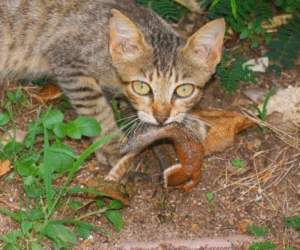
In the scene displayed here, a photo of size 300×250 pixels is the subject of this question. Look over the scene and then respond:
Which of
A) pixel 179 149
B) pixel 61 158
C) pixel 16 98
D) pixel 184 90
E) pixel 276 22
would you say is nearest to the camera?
pixel 61 158

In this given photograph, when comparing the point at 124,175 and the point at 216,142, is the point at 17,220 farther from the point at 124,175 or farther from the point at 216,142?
the point at 216,142

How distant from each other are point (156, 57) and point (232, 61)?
107 centimetres

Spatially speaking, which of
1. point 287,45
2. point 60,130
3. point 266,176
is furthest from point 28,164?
point 287,45

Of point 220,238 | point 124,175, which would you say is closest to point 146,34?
point 124,175

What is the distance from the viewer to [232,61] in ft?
15.7

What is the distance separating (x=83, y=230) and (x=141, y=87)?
1.14m

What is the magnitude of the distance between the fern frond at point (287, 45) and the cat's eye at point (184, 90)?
3.43ft

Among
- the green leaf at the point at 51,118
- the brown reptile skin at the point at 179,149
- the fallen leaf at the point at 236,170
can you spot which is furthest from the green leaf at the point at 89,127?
the fallen leaf at the point at 236,170

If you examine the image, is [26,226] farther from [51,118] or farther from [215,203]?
[215,203]

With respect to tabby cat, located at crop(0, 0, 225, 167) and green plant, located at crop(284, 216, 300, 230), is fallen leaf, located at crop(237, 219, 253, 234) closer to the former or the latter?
green plant, located at crop(284, 216, 300, 230)

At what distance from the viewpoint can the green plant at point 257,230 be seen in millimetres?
3730

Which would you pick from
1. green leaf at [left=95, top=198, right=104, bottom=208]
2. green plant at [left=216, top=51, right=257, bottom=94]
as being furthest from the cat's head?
green leaf at [left=95, top=198, right=104, bottom=208]

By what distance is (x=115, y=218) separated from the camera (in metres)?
3.70

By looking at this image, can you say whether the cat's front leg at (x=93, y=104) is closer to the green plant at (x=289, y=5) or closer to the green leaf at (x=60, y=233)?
the green leaf at (x=60, y=233)
